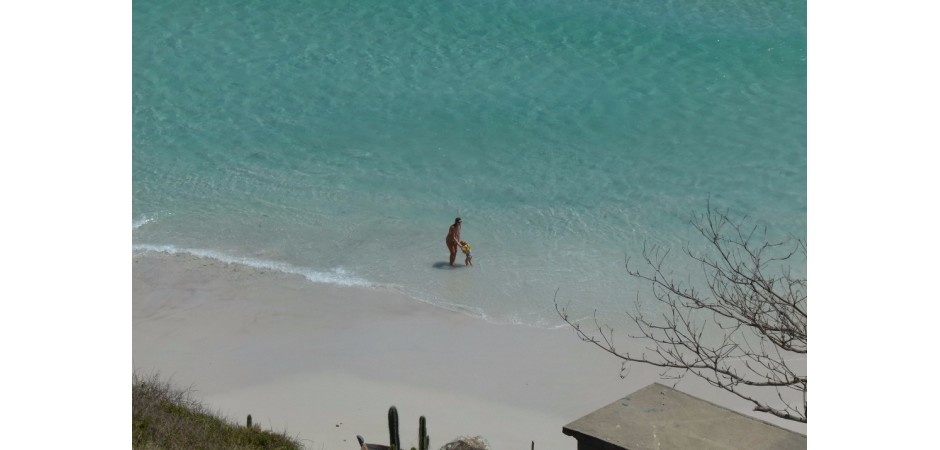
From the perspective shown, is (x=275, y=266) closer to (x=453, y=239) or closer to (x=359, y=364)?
(x=453, y=239)

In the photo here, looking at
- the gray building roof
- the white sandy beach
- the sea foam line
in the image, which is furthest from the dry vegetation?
the sea foam line

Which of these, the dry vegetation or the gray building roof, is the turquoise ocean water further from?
the gray building roof

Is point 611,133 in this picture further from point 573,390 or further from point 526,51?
point 573,390

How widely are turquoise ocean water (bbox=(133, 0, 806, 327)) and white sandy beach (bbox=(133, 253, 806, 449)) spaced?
2.25ft

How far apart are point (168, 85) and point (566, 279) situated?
9.94 meters

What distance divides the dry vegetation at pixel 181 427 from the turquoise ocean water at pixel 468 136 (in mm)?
3989

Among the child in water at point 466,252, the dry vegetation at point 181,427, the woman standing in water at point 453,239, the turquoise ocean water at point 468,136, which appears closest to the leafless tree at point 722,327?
the turquoise ocean water at point 468,136

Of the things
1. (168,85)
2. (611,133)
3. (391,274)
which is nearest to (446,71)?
(611,133)

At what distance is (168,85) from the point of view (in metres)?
20.2

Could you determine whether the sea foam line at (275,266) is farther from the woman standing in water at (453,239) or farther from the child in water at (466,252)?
the child in water at (466,252)

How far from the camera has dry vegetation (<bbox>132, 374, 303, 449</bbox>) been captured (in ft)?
24.1

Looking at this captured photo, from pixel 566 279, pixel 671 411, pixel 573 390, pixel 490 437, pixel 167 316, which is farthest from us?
pixel 566 279

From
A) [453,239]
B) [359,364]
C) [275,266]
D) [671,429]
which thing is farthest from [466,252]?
[671,429]

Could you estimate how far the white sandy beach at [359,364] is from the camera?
32.9 feet
